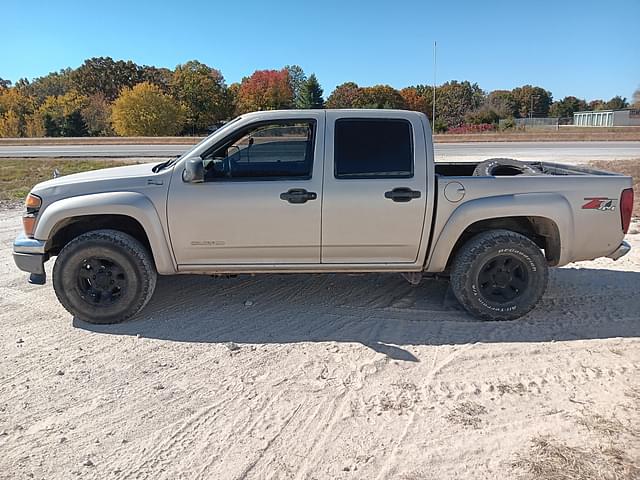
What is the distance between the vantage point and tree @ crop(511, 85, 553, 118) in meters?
79.2

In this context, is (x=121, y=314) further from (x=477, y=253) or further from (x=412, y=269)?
(x=477, y=253)

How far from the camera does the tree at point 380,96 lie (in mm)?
50822

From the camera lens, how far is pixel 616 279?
19.3 ft

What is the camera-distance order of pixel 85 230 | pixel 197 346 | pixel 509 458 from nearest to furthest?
pixel 509 458 < pixel 197 346 < pixel 85 230

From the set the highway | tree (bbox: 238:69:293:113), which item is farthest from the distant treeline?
the highway

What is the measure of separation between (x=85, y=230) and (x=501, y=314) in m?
4.03

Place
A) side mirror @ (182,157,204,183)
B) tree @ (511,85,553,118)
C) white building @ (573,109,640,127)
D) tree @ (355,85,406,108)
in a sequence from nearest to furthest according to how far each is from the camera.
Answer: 1. side mirror @ (182,157,204,183)
2. tree @ (355,85,406,108)
3. white building @ (573,109,640,127)
4. tree @ (511,85,553,118)

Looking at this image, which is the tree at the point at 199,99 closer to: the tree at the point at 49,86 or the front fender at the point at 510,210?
the tree at the point at 49,86

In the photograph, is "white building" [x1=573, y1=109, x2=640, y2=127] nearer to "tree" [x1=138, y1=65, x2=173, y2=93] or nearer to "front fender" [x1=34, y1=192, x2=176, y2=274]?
"tree" [x1=138, y1=65, x2=173, y2=93]

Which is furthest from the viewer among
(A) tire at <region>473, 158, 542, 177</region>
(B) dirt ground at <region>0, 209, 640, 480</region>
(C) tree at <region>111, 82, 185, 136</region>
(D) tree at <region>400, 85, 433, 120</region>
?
(D) tree at <region>400, 85, 433, 120</region>

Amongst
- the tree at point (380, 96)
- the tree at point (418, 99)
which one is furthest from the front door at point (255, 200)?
the tree at point (418, 99)

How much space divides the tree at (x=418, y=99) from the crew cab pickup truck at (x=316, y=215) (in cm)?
5542

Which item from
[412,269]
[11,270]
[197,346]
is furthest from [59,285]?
[412,269]

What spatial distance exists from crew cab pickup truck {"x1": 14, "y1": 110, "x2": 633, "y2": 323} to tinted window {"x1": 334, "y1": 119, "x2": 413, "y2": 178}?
0.01 metres
